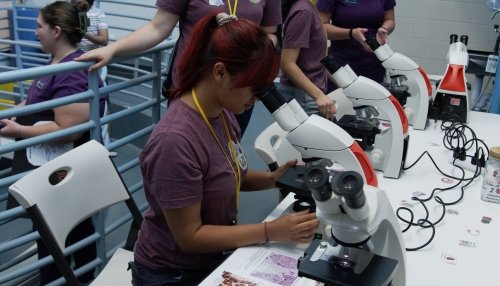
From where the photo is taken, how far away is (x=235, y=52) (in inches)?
45.1

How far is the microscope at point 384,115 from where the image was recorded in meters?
1.72

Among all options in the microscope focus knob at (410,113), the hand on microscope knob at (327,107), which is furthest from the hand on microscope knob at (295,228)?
the microscope focus knob at (410,113)

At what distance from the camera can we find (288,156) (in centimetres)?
188

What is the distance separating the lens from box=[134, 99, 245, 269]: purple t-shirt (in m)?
1.15

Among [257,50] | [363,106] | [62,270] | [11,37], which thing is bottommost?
[11,37]

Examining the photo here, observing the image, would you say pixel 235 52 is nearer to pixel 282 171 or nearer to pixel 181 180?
pixel 181 180

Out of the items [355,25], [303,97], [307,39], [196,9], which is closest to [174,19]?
[196,9]

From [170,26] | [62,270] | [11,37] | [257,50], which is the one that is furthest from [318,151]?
[11,37]

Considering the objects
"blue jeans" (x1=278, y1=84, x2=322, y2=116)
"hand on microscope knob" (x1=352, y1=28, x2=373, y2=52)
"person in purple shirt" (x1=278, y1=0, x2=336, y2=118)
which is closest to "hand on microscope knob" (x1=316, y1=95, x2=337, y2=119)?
"person in purple shirt" (x1=278, y1=0, x2=336, y2=118)

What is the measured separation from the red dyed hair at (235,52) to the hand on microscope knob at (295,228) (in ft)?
1.05

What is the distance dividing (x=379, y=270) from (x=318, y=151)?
392 millimetres

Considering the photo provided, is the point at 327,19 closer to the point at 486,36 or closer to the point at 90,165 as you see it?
the point at 90,165

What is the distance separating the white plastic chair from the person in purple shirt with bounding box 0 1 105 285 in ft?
1.22

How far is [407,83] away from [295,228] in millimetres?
1264
